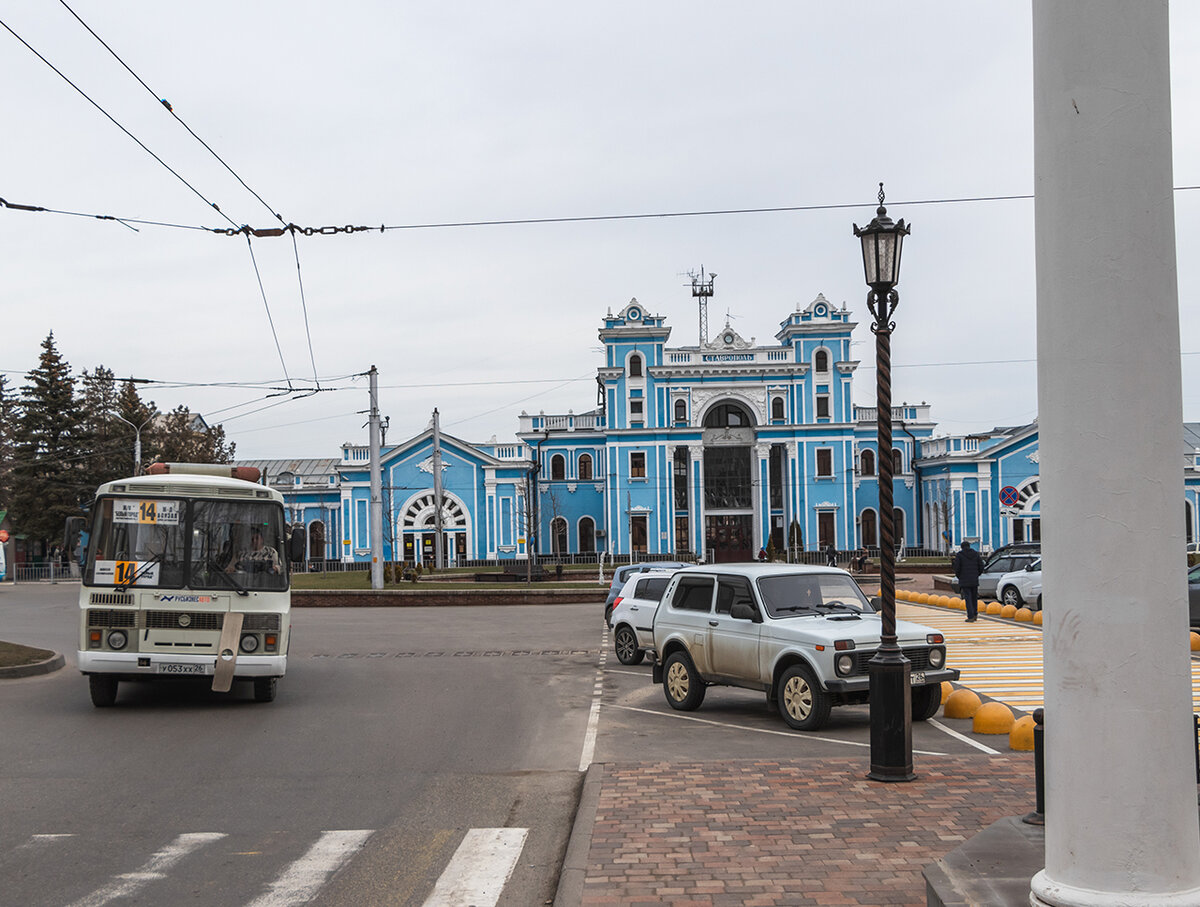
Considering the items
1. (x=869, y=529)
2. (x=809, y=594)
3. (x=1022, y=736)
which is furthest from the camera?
(x=869, y=529)

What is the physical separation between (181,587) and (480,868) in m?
8.18

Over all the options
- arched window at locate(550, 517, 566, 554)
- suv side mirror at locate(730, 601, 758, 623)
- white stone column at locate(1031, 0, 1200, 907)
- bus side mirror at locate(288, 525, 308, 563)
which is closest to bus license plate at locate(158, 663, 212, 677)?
bus side mirror at locate(288, 525, 308, 563)

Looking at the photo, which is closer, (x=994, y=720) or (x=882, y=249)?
(x=882, y=249)

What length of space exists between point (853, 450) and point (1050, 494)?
6666 cm

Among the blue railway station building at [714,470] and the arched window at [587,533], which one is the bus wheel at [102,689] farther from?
the arched window at [587,533]

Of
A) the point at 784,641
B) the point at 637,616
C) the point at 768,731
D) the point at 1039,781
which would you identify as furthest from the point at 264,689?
the point at 1039,781

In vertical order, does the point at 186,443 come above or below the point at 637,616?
above

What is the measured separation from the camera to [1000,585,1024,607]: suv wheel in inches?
1188

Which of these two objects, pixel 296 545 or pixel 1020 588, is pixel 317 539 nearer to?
pixel 1020 588

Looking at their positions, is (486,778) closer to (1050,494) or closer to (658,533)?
(1050,494)

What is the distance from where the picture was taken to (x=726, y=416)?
2835 inches

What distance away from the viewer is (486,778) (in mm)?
10047

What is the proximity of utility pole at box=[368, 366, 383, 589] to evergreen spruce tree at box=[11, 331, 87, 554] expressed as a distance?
32851 millimetres

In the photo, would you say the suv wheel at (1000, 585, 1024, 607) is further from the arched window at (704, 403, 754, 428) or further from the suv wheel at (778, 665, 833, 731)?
the arched window at (704, 403, 754, 428)
